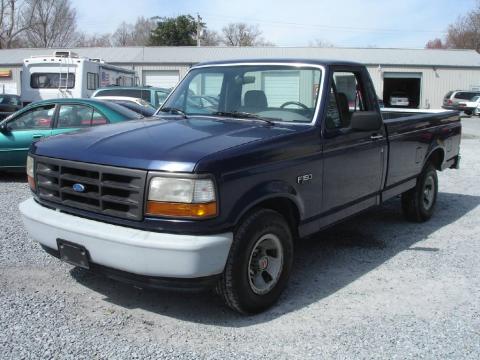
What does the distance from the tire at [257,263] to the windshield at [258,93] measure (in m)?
1.09

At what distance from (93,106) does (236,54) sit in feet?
106

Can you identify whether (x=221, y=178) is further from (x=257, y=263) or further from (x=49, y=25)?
(x=49, y=25)

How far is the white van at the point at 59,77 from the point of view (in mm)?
16469

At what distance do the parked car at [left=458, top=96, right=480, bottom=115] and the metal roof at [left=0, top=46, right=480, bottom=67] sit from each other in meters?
6.10

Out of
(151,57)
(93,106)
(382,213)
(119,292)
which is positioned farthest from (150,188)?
(151,57)

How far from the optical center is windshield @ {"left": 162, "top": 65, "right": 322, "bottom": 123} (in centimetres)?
452

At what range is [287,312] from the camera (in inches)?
154

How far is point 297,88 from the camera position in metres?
4.59

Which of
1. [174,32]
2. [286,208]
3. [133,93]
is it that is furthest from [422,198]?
[174,32]

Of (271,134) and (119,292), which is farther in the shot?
(119,292)

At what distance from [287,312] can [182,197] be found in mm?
1319

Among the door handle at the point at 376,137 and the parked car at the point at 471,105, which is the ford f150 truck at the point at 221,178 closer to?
the door handle at the point at 376,137

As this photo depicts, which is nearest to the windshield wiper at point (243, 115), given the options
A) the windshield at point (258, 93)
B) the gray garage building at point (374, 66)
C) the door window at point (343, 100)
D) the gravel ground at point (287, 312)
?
the windshield at point (258, 93)

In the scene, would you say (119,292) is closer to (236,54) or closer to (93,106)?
(93,106)
